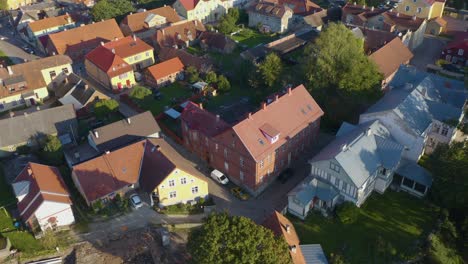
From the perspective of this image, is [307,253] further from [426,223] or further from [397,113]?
[397,113]

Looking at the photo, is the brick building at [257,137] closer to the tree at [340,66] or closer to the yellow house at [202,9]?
the tree at [340,66]

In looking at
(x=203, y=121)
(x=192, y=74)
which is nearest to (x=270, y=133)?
(x=203, y=121)

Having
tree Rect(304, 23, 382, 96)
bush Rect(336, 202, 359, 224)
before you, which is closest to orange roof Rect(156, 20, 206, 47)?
tree Rect(304, 23, 382, 96)

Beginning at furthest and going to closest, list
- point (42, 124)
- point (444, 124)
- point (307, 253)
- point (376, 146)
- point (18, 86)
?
1. point (18, 86)
2. point (42, 124)
3. point (444, 124)
4. point (376, 146)
5. point (307, 253)

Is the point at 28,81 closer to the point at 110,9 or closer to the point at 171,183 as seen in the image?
the point at 110,9

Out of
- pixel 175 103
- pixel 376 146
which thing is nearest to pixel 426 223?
pixel 376 146

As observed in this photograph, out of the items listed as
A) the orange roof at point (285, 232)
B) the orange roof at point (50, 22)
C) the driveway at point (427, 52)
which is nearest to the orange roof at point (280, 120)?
the orange roof at point (285, 232)

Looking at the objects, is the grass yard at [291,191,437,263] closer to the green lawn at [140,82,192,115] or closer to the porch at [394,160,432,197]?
the porch at [394,160,432,197]
